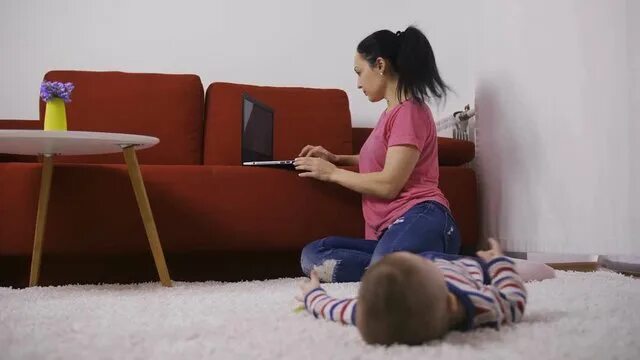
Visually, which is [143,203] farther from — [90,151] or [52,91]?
[52,91]

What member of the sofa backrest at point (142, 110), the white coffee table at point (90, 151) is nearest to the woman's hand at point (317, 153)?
the white coffee table at point (90, 151)

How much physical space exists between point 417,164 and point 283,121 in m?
0.91

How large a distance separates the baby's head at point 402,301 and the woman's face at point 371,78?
0.86 m

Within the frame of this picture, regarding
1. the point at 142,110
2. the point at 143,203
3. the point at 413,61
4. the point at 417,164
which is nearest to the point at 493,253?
the point at 417,164

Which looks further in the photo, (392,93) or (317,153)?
(317,153)

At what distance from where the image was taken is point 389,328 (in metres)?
0.65

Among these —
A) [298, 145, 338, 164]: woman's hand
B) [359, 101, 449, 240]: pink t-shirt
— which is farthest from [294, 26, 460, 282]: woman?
[298, 145, 338, 164]: woman's hand

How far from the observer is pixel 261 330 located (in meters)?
0.80

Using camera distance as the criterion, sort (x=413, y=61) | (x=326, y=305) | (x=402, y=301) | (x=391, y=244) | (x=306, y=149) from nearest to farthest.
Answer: (x=402, y=301) → (x=326, y=305) → (x=391, y=244) → (x=413, y=61) → (x=306, y=149)

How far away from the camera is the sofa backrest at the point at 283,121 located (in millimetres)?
2135

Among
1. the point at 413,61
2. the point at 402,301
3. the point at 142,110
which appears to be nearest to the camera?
the point at 402,301

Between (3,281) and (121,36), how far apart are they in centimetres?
128

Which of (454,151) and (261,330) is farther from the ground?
(454,151)

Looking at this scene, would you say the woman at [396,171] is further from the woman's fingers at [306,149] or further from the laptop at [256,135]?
the laptop at [256,135]
